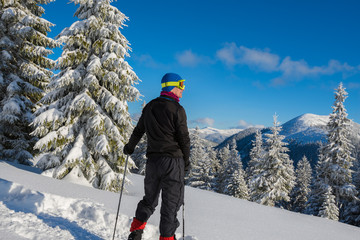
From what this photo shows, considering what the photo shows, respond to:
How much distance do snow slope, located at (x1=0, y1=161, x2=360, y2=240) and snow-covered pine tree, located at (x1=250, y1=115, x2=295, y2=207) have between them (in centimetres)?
1422

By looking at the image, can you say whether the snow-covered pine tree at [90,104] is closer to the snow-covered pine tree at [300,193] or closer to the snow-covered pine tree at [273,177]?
the snow-covered pine tree at [273,177]

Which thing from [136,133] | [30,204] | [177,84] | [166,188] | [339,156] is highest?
[339,156]

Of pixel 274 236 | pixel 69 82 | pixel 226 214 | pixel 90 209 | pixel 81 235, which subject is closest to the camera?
pixel 81 235

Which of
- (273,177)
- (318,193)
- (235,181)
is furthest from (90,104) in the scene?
(235,181)

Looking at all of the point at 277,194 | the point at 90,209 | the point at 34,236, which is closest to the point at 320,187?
the point at 277,194

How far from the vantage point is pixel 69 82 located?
971 cm

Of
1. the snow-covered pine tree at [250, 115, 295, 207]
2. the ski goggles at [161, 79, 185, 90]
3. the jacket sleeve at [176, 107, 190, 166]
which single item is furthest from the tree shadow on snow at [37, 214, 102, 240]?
the snow-covered pine tree at [250, 115, 295, 207]

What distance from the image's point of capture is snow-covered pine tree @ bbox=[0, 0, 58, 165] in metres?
11.3

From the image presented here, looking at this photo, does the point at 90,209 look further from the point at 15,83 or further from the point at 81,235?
the point at 15,83

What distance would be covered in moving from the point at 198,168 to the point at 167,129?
92.3ft

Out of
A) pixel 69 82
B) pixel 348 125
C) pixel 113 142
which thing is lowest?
pixel 113 142

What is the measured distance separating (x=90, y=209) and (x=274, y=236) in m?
4.44

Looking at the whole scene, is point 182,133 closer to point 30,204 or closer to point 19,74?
point 30,204

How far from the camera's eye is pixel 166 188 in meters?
3.48
